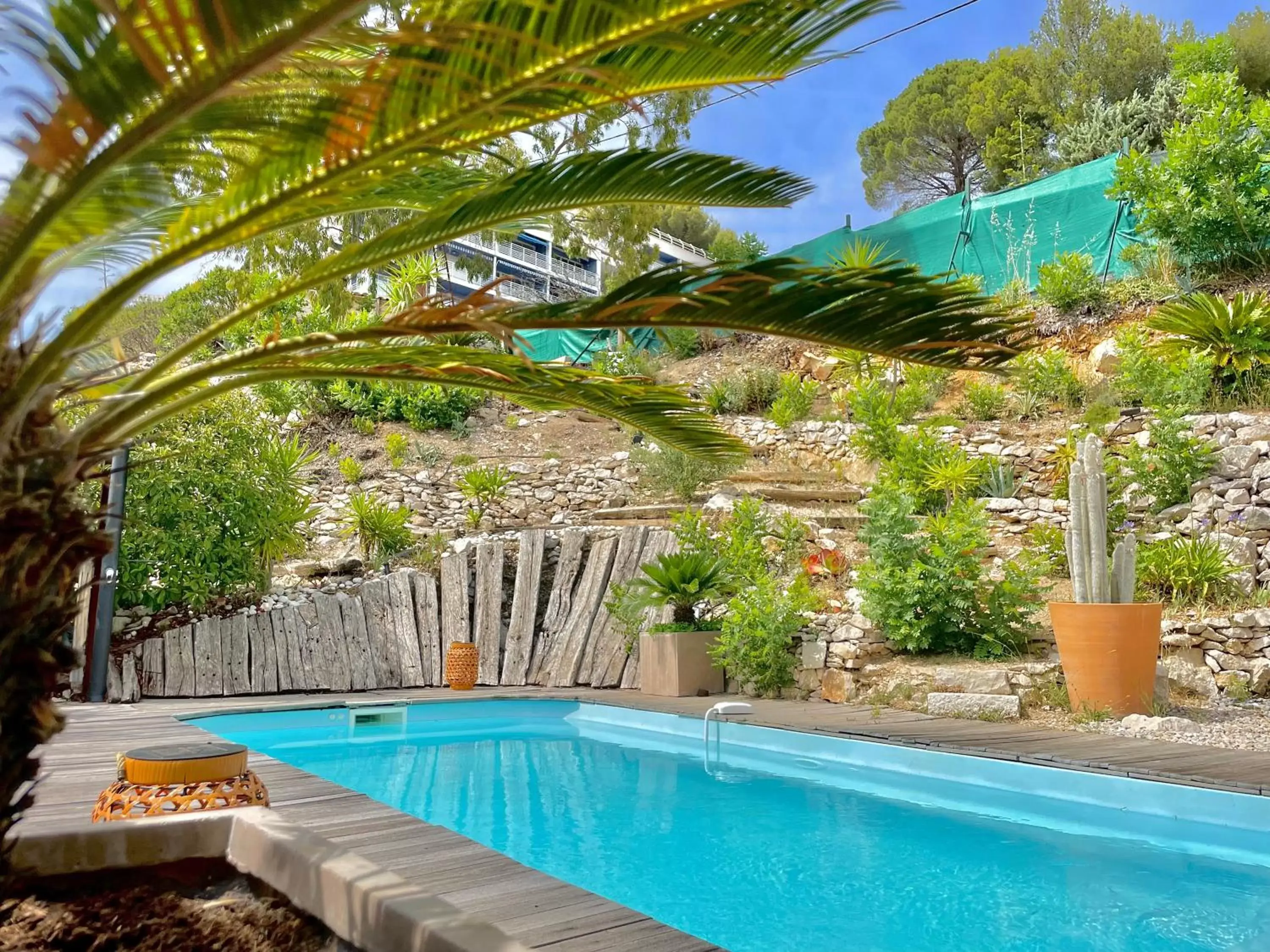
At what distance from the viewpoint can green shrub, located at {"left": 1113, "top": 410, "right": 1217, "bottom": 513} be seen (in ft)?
22.4

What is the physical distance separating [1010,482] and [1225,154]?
160 inches

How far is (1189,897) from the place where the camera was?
128 inches

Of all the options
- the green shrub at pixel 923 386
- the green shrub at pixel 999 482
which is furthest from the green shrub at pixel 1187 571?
the green shrub at pixel 923 386

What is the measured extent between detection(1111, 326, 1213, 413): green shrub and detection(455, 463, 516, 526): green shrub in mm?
6306

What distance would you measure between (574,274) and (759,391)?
2095cm

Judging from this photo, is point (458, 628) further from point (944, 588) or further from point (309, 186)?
point (309, 186)

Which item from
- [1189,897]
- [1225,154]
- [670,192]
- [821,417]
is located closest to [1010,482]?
[821,417]

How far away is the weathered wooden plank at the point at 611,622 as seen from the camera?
26.1 ft

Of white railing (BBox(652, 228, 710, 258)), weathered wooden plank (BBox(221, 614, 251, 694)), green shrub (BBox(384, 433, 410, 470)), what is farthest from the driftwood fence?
white railing (BBox(652, 228, 710, 258))

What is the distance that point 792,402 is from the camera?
36.0 feet

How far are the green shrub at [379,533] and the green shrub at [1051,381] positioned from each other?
20.4ft

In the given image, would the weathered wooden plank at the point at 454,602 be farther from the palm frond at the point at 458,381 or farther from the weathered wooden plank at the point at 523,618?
the palm frond at the point at 458,381

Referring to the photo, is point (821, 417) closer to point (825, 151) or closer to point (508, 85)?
point (508, 85)

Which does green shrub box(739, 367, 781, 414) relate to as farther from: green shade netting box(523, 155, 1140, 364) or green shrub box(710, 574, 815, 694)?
green shrub box(710, 574, 815, 694)
